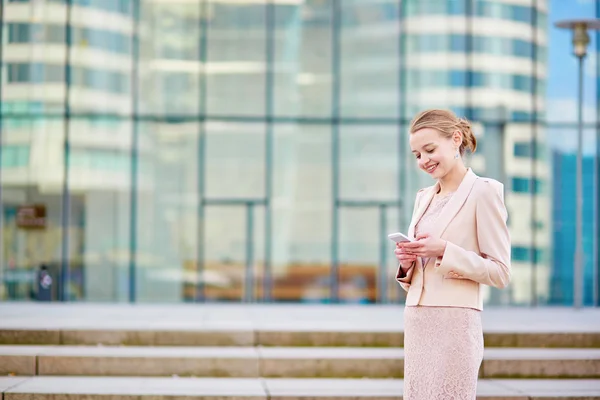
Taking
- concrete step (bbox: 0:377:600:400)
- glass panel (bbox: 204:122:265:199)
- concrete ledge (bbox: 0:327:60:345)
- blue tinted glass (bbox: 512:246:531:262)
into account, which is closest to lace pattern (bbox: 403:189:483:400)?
concrete step (bbox: 0:377:600:400)

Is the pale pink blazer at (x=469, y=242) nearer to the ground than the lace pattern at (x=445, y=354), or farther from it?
farther from it

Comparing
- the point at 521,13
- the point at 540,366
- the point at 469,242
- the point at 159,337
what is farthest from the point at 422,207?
the point at 521,13

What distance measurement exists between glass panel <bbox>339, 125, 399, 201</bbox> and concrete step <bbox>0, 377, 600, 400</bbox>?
36.6 ft

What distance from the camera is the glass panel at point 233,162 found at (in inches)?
A: 799

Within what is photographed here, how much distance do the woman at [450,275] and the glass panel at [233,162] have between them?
16.5 metres

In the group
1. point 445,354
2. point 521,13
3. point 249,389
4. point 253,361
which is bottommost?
point 249,389

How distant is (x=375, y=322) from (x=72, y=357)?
13.6 feet

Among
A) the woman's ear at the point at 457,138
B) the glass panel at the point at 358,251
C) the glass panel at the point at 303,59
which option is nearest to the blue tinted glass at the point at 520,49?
the glass panel at the point at 303,59

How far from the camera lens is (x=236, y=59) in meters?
20.6

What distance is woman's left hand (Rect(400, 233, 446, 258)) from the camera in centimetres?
373

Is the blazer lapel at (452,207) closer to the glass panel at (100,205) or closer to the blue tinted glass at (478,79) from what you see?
the glass panel at (100,205)

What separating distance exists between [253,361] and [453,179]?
595cm

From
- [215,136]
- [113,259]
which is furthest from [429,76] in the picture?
[113,259]

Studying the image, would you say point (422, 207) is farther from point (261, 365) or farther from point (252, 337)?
point (252, 337)
